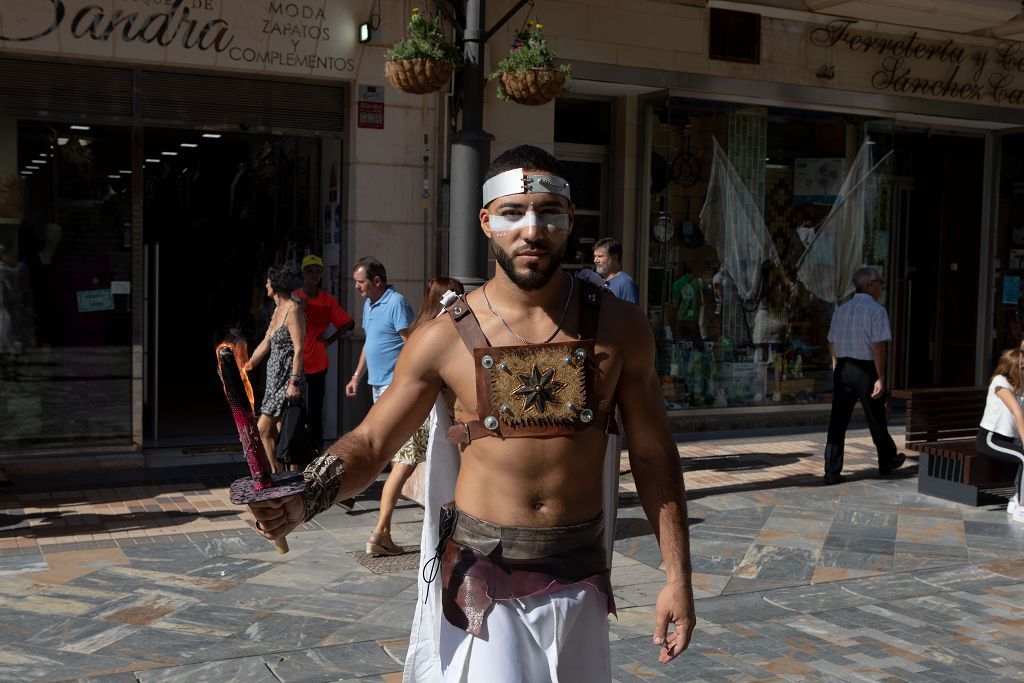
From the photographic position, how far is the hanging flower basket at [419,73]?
7926 mm

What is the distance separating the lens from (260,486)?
106 inches

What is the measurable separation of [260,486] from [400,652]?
290cm

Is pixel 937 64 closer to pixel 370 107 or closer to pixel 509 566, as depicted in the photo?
pixel 370 107

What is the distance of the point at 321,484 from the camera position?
9.50 feet

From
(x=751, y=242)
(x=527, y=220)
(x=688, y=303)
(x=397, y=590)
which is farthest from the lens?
(x=751, y=242)

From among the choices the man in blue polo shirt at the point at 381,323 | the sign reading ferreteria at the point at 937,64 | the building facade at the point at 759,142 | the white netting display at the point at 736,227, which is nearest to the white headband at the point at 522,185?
the man in blue polo shirt at the point at 381,323

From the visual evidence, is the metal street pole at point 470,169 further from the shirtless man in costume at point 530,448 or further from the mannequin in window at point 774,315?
the mannequin in window at point 774,315

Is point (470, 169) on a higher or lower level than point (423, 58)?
lower

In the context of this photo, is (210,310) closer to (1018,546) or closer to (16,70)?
(16,70)

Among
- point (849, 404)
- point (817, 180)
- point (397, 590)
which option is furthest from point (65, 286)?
point (817, 180)

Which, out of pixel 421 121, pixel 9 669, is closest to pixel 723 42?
pixel 421 121

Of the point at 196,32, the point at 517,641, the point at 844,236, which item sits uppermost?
the point at 196,32

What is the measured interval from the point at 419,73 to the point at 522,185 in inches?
196

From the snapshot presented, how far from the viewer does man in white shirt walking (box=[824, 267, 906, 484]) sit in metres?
9.66
